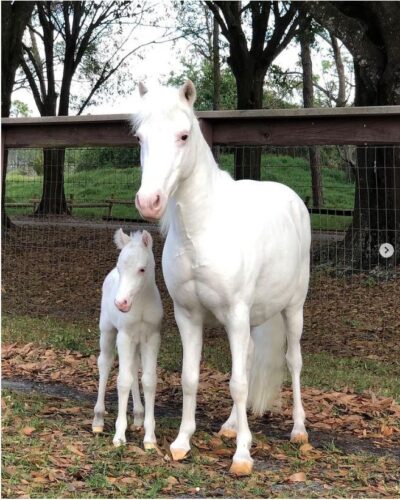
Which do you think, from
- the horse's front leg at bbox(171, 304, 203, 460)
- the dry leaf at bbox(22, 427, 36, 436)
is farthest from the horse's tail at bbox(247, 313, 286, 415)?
the dry leaf at bbox(22, 427, 36, 436)

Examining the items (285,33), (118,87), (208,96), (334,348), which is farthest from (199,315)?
(208,96)

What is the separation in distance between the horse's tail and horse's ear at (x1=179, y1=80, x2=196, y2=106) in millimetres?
1892

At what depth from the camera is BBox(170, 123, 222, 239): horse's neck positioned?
3.97 meters

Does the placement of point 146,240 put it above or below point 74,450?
above

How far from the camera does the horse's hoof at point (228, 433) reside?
182 inches

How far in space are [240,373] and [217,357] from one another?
10.2 feet

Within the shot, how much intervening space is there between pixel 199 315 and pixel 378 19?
7470mm

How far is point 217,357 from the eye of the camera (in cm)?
712

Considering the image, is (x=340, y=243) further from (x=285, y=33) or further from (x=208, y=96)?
(x=208, y=96)

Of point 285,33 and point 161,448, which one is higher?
point 285,33

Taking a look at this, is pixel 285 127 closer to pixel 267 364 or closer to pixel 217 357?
pixel 267 364

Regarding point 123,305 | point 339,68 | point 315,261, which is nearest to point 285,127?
point 123,305

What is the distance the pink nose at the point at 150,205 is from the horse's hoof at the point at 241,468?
159 centimetres

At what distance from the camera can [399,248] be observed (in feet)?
→ 34.6
